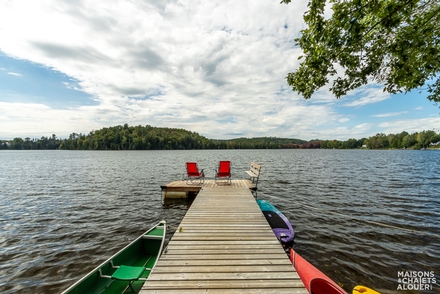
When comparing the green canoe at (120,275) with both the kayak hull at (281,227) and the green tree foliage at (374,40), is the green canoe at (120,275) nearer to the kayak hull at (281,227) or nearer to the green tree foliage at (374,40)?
the kayak hull at (281,227)

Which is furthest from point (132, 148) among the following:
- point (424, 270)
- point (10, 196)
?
point (424, 270)

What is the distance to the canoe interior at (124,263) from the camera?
349cm

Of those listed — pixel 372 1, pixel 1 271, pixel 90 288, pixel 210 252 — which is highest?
pixel 372 1

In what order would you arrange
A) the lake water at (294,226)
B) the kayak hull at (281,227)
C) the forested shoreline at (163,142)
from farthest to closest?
the forested shoreline at (163,142) < the kayak hull at (281,227) < the lake water at (294,226)

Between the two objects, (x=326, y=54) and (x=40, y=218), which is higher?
(x=326, y=54)

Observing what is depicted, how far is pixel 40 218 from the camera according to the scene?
29.9 ft

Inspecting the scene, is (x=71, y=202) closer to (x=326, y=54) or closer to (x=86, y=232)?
(x=86, y=232)

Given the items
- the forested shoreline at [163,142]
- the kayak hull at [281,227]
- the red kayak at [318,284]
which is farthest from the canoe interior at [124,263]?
the forested shoreline at [163,142]

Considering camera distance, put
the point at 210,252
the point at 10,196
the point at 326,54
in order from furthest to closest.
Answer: the point at 10,196, the point at 326,54, the point at 210,252

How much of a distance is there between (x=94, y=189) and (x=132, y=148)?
333 feet

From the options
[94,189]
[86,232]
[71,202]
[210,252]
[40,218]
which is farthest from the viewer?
[94,189]

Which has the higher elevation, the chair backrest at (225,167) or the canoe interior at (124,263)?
the chair backrest at (225,167)

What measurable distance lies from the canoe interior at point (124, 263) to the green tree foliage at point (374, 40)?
5883 millimetres

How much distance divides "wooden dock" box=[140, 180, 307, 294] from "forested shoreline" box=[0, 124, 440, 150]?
10918 cm
